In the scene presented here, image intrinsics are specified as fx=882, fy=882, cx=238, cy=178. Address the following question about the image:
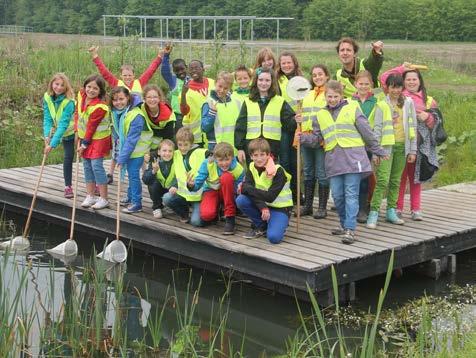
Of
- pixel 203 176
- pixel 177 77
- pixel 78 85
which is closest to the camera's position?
pixel 203 176

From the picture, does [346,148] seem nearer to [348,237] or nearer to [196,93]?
[348,237]

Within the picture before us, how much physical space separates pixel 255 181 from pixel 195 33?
26755 millimetres

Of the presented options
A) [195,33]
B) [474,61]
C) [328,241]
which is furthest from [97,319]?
[195,33]

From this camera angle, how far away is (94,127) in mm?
8484

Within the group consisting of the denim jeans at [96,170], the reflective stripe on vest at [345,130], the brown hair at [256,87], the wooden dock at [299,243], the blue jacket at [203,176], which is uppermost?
the brown hair at [256,87]

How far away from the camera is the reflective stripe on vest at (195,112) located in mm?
8812

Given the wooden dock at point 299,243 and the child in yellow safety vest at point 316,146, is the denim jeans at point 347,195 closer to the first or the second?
the wooden dock at point 299,243

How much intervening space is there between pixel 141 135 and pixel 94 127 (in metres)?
0.47

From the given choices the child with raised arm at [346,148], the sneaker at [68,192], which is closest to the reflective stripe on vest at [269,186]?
the child with raised arm at [346,148]

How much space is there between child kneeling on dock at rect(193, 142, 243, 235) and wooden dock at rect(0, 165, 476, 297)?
0.54ft

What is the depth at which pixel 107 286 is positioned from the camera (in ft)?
24.7

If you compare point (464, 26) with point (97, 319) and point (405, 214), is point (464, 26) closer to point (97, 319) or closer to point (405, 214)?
point (405, 214)

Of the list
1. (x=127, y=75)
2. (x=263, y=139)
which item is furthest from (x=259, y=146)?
(x=127, y=75)

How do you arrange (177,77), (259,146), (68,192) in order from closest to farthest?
1. (259,146)
2. (68,192)
3. (177,77)
